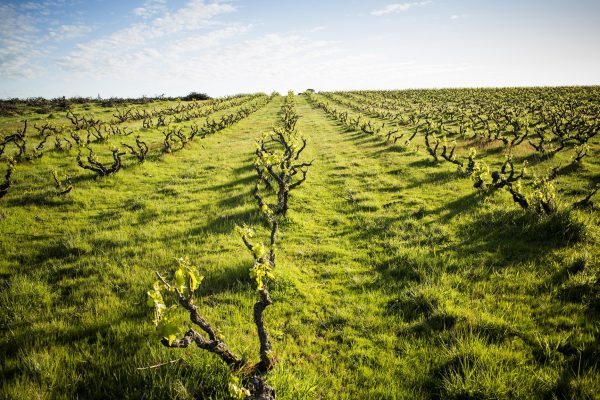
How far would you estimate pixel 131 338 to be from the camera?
16.8 feet

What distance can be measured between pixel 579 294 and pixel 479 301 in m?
1.98

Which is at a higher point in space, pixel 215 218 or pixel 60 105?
pixel 60 105

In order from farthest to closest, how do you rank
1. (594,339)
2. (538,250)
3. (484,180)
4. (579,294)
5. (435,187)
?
1. (435,187)
2. (484,180)
3. (538,250)
4. (579,294)
5. (594,339)

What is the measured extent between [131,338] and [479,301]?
6.75 meters

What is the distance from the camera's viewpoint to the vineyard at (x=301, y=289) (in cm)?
428

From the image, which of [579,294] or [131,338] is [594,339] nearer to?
[579,294]

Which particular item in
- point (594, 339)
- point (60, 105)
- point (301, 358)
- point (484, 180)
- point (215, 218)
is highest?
point (60, 105)

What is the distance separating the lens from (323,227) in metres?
10.8

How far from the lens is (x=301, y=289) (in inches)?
275

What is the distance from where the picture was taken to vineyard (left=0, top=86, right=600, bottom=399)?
4.28 metres

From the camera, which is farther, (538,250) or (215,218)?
(215,218)

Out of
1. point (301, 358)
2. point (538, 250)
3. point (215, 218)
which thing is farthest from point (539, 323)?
point (215, 218)

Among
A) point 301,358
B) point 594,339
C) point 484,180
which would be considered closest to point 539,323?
point 594,339

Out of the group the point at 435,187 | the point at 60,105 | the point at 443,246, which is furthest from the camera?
the point at 60,105
